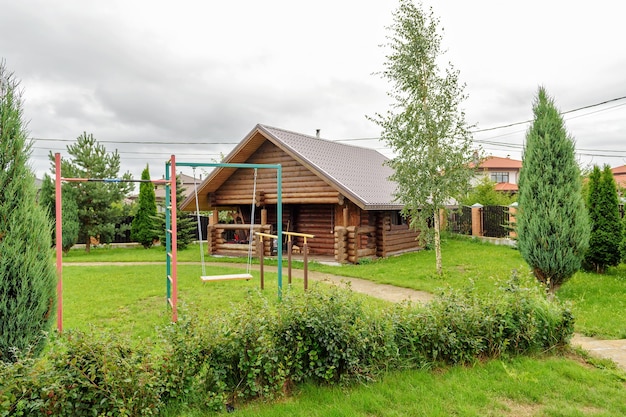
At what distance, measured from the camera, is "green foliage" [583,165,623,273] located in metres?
9.22

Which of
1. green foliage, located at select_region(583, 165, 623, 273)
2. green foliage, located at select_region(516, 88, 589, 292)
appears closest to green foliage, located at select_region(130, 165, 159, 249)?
green foliage, located at select_region(516, 88, 589, 292)

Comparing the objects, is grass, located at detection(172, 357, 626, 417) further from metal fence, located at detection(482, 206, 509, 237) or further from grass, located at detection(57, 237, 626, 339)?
metal fence, located at detection(482, 206, 509, 237)

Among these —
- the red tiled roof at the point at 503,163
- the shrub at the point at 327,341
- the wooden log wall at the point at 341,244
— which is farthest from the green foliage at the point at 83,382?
the red tiled roof at the point at 503,163

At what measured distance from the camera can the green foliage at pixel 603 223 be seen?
9219mm

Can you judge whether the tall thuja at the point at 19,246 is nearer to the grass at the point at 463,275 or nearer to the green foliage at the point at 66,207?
the grass at the point at 463,275

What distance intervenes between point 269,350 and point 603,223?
31.6ft

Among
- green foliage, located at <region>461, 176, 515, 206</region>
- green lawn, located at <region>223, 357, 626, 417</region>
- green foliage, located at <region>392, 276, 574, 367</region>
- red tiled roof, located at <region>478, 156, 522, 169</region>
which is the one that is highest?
red tiled roof, located at <region>478, 156, 522, 169</region>

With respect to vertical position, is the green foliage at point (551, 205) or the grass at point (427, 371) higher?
the green foliage at point (551, 205)

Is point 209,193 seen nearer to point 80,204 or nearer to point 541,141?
point 80,204

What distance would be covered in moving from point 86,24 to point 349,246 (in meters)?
9.58

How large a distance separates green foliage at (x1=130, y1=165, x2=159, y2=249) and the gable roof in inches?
196

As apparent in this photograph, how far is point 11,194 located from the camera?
3.47 m

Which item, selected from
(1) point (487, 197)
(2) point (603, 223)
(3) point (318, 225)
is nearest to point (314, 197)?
(3) point (318, 225)

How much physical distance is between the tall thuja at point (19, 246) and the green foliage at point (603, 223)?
1081 centimetres
